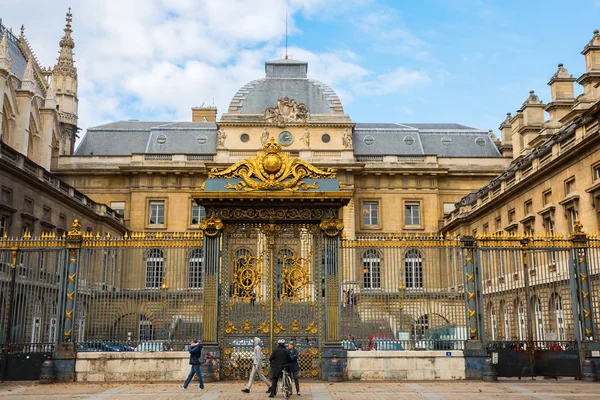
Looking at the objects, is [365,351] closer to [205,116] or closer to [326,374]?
[326,374]

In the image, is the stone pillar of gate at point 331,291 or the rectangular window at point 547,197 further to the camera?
the rectangular window at point 547,197

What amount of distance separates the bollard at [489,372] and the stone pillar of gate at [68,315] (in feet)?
33.5

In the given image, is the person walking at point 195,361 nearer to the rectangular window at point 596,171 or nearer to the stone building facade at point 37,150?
the stone building facade at point 37,150

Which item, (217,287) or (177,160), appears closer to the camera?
(217,287)

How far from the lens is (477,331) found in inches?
661

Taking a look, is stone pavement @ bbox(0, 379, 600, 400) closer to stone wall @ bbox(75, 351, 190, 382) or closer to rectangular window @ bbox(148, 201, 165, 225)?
stone wall @ bbox(75, 351, 190, 382)

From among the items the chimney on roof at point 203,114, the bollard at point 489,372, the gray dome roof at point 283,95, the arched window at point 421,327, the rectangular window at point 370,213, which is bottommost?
the bollard at point 489,372

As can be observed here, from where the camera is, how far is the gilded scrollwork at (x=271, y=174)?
Answer: 54.5ft

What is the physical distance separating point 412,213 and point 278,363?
125ft

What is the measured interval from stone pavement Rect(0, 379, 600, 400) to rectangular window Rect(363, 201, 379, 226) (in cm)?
3390

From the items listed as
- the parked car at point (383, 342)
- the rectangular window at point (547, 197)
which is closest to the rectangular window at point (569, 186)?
the rectangular window at point (547, 197)

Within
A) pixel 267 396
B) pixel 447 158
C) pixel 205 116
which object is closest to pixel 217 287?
pixel 267 396

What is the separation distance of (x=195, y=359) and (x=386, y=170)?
120 feet

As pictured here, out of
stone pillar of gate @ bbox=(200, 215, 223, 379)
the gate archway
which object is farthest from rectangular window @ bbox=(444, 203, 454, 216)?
stone pillar of gate @ bbox=(200, 215, 223, 379)
